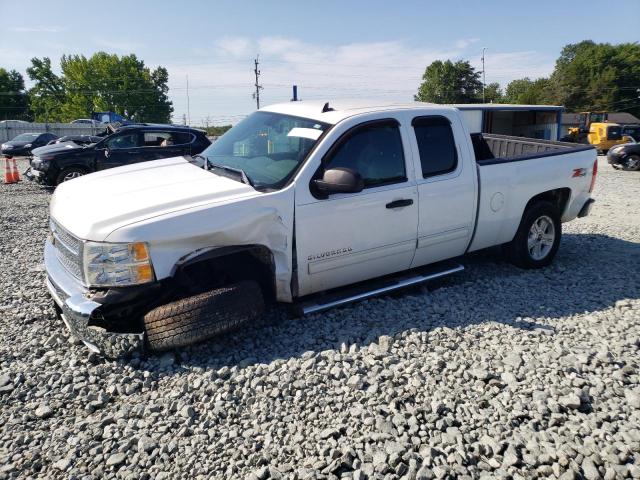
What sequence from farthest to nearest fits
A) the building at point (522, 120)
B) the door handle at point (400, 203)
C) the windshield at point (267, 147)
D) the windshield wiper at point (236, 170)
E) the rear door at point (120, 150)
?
the building at point (522, 120) < the rear door at point (120, 150) < the door handle at point (400, 203) < the windshield at point (267, 147) < the windshield wiper at point (236, 170)

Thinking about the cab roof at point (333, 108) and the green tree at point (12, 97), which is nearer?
the cab roof at point (333, 108)

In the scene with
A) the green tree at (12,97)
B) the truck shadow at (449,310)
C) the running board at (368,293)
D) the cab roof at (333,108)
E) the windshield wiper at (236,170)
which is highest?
the green tree at (12,97)

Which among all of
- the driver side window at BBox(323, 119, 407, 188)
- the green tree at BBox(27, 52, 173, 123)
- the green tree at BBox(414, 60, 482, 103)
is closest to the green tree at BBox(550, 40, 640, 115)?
the green tree at BBox(414, 60, 482, 103)

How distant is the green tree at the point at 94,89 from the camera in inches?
3305

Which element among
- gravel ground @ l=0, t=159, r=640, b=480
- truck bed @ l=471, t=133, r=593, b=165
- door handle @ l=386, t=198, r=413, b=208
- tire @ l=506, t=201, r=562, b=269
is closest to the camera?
gravel ground @ l=0, t=159, r=640, b=480

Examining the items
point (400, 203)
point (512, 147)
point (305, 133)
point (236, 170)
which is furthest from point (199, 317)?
point (512, 147)

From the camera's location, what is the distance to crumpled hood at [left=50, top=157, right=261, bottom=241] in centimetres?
326

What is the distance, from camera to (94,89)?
277ft

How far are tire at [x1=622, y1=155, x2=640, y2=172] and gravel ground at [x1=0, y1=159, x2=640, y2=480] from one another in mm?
16920

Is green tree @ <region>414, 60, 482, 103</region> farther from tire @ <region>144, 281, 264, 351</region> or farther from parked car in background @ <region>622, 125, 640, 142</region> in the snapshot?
tire @ <region>144, 281, 264, 351</region>

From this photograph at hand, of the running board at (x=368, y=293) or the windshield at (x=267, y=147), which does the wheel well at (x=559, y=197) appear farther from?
the windshield at (x=267, y=147)

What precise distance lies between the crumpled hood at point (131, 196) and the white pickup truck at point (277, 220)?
0.05 ft

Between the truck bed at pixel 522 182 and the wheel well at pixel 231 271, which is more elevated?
the truck bed at pixel 522 182

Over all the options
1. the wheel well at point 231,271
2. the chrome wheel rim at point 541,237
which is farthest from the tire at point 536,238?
the wheel well at point 231,271
